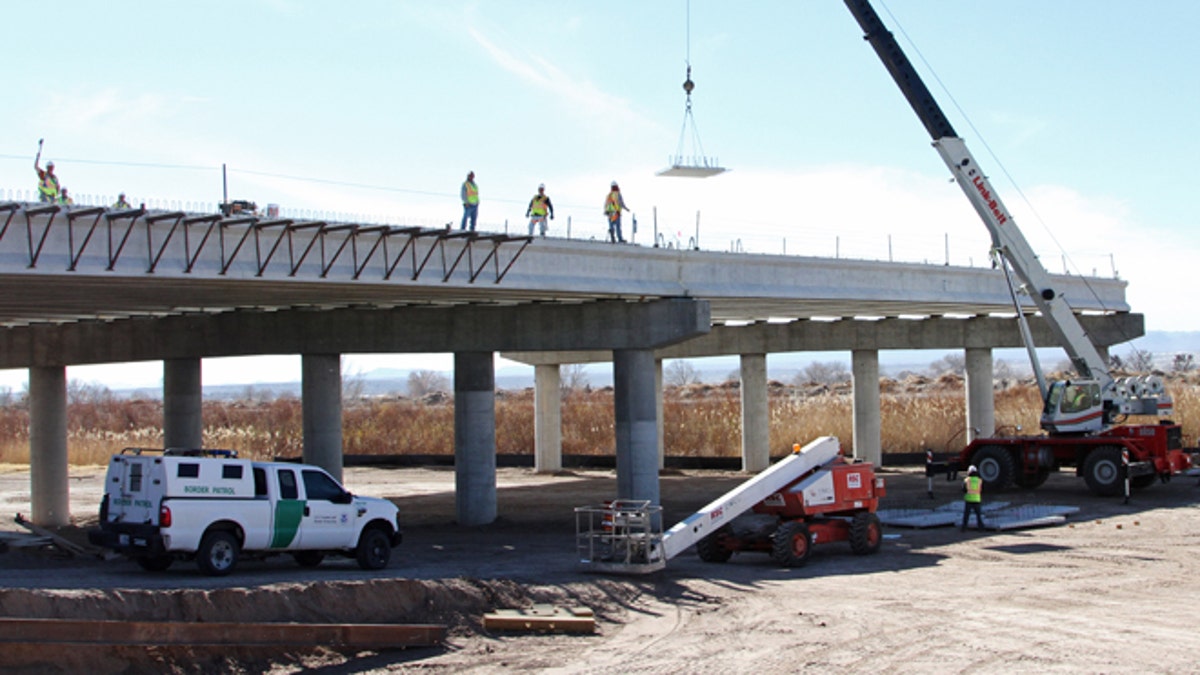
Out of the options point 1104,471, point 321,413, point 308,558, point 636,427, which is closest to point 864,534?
point 636,427

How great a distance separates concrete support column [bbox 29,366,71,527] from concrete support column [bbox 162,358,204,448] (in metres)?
3.25

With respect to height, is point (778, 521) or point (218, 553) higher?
point (218, 553)

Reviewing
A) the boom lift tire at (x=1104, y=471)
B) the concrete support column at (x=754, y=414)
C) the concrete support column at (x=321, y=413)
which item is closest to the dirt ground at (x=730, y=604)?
the boom lift tire at (x=1104, y=471)

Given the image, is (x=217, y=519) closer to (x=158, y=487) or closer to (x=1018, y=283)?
(x=158, y=487)

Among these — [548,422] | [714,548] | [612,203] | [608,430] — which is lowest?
[714,548]

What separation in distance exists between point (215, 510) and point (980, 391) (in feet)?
121

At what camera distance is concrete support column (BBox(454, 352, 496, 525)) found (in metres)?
34.4

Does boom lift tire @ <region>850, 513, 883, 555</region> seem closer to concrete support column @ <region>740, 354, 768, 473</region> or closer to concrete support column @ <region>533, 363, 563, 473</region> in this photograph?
concrete support column @ <region>740, 354, 768, 473</region>

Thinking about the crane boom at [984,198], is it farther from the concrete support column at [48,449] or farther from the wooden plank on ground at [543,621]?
the concrete support column at [48,449]

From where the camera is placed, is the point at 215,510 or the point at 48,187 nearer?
the point at 215,510

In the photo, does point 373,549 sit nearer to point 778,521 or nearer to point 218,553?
point 218,553

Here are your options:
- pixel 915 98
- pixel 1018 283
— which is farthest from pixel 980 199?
pixel 1018 283

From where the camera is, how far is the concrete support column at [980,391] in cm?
5009

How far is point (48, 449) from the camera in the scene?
1534 inches
